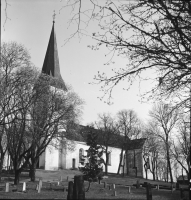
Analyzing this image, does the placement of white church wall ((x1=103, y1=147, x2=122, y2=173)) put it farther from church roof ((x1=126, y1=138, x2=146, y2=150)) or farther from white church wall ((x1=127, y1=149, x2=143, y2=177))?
church roof ((x1=126, y1=138, x2=146, y2=150))

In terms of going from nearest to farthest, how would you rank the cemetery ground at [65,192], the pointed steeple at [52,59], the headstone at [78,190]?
the headstone at [78,190] < the cemetery ground at [65,192] < the pointed steeple at [52,59]

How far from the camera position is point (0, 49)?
21.3m

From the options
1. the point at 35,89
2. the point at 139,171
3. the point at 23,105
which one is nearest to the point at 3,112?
the point at 23,105

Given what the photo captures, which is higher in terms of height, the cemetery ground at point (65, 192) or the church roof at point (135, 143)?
the church roof at point (135, 143)

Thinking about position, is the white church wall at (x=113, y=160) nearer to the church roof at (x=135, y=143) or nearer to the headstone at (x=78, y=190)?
the church roof at (x=135, y=143)

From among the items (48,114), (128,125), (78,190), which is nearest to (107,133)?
(128,125)

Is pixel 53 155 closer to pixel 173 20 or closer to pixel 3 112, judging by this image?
pixel 3 112

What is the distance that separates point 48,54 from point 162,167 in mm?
44718

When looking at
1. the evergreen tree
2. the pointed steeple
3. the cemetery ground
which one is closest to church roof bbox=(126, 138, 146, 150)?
the pointed steeple

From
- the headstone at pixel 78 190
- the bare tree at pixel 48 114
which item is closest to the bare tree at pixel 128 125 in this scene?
the bare tree at pixel 48 114

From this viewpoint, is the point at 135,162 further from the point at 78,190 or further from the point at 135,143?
the point at 78,190

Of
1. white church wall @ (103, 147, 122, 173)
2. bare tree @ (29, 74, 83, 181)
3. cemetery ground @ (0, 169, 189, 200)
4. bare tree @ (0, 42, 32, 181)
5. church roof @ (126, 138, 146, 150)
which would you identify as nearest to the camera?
cemetery ground @ (0, 169, 189, 200)

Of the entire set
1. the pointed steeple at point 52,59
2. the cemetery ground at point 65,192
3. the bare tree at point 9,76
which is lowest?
the cemetery ground at point 65,192

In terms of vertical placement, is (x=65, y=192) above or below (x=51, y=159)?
below
